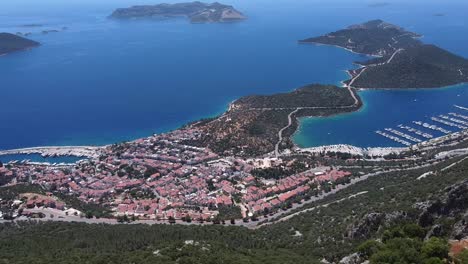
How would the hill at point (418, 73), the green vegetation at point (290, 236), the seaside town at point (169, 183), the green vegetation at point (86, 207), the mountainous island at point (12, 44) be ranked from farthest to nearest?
the mountainous island at point (12, 44), the hill at point (418, 73), the seaside town at point (169, 183), the green vegetation at point (86, 207), the green vegetation at point (290, 236)

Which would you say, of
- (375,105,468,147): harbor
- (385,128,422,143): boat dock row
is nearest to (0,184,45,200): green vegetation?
(375,105,468,147): harbor

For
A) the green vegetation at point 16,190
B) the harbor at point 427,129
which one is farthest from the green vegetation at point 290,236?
the harbor at point 427,129

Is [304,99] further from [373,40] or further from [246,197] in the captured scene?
[373,40]

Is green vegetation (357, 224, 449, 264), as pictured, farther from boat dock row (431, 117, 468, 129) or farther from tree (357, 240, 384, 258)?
boat dock row (431, 117, 468, 129)

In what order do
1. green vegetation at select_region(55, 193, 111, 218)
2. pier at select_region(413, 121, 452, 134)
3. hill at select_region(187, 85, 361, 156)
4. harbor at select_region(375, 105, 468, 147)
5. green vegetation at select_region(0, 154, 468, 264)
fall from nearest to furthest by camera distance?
green vegetation at select_region(0, 154, 468, 264)
green vegetation at select_region(55, 193, 111, 218)
hill at select_region(187, 85, 361, 156)
harbor at select_region(375, 105, 468, 147)
pier at select_region(413, 121, 452, 134)

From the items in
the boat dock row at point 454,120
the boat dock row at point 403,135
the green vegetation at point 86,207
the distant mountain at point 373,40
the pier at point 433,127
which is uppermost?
the distant mountain at point 373,40

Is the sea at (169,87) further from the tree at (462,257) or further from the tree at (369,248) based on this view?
the tree at (462,257)

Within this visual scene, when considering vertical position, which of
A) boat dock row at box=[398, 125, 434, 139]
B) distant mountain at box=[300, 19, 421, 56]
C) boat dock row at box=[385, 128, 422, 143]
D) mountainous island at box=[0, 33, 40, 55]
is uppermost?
distant mountain at box=[300, 19, 421, 56]
